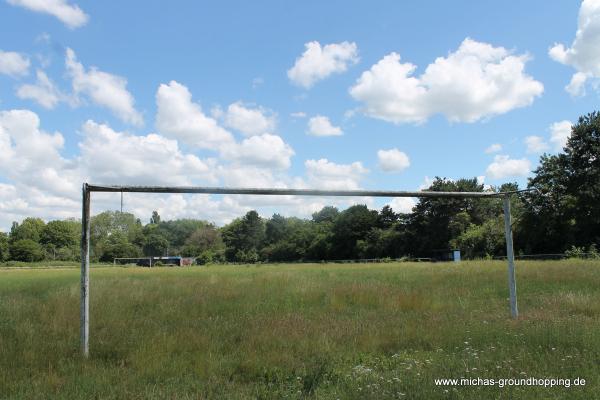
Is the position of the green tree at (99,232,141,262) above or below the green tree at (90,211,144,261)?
below

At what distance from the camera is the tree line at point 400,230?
52669 millimetres

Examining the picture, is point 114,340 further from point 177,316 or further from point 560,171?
point 560,171

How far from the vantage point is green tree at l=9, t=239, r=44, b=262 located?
11112 centimetres

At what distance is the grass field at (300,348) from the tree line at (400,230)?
3.59 meters

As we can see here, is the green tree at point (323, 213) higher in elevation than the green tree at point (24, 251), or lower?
higher

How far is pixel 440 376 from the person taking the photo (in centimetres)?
653

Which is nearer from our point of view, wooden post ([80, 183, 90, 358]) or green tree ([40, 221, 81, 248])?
wooden post ([80, 183, 90, 358])

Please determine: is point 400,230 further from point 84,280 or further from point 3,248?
point 3,248

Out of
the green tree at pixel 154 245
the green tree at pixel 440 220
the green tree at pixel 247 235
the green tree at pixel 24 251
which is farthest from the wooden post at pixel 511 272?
the green tree at pixel 154 245

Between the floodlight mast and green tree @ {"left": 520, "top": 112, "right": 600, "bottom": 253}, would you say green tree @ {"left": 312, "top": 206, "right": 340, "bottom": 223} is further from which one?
the floodlight mast

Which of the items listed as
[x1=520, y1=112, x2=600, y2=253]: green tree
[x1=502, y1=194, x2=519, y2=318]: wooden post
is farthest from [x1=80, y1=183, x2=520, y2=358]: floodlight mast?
[x1=520, y1=112, x2=600, y2=253]: green tree

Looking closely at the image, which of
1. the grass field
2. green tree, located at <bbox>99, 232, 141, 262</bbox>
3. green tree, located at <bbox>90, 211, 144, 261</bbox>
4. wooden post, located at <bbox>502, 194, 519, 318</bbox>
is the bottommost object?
green tree, located at <bbox>99, 232, 141, 262</bbox>

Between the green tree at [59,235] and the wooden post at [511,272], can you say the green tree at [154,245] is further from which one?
the wooden post at [511,272]

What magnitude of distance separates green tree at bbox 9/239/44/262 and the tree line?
232 millimetres
